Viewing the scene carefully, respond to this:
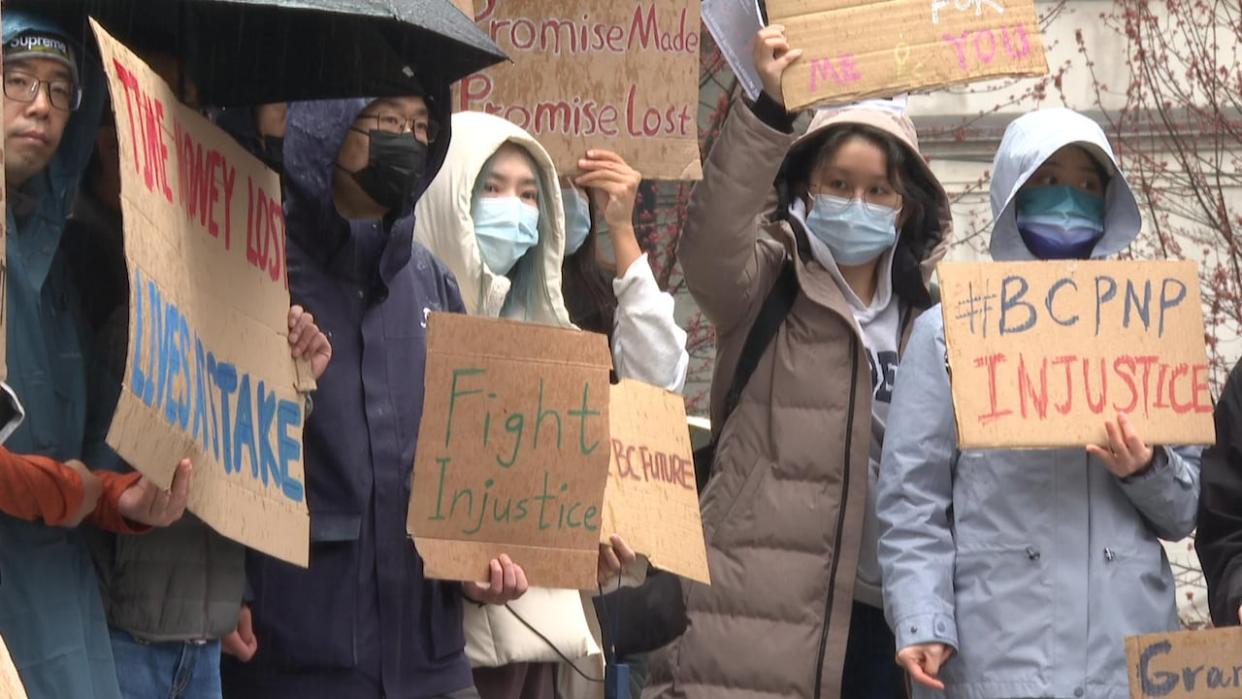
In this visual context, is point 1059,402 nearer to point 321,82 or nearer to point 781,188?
point 781,188

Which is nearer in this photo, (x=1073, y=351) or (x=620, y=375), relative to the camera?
(x=1073, y=351)

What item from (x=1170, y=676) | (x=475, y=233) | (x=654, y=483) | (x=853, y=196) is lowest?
(x=1170, y=676)

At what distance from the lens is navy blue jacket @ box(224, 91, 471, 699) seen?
15.6 ft

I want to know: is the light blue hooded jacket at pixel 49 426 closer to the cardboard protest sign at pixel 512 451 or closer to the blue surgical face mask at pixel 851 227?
the cardboard protest sign at pixel 512 451

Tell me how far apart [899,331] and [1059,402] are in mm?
899

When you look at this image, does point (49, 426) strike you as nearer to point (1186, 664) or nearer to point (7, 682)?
point (7, 682)

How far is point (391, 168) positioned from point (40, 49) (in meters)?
1.10

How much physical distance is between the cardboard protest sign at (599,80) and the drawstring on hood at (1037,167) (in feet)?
3.01

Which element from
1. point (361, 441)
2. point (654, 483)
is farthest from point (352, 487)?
point (654, 483)

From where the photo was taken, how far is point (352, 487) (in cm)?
482

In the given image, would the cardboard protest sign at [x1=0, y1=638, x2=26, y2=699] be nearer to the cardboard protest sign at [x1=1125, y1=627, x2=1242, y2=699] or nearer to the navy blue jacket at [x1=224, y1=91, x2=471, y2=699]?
the navy blue jacket at [x1=224, y1=91, x2=471, y2=699]

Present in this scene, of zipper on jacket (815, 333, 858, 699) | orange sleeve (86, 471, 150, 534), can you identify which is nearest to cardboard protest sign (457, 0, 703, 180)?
zipper on jacket (815, 333, 858, 699)

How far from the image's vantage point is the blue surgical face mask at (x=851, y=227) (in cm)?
598

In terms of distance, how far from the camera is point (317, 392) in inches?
191
